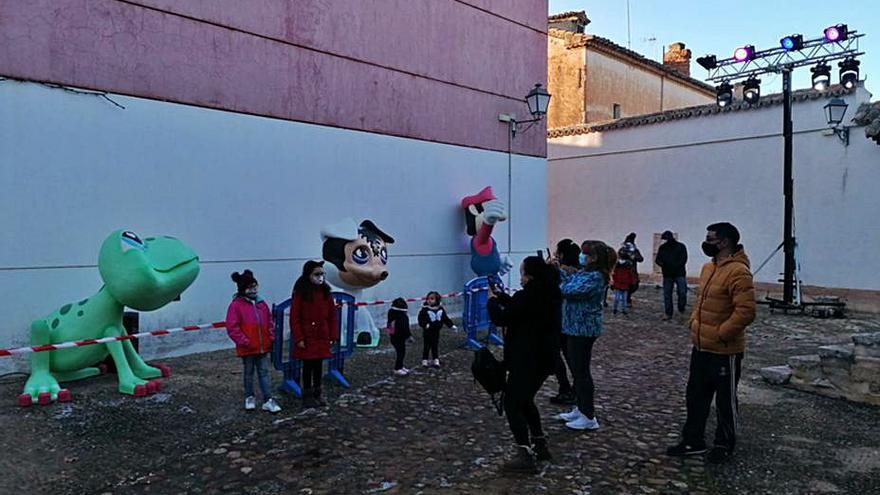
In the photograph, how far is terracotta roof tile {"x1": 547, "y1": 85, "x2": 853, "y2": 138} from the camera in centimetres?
1426

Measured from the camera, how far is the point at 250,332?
5.57m

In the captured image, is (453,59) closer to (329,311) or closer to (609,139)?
(329,311)

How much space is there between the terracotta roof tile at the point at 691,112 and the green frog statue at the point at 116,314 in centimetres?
1399

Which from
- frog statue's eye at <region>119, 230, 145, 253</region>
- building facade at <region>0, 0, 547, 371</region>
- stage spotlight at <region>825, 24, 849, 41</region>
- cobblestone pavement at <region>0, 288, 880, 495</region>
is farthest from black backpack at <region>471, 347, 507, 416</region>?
stage spotlight at <region>825, 24, 849, 41</region>

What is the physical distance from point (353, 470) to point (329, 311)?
183 centimetres

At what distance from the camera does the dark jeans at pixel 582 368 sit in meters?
5.01

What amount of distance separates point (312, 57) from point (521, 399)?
23.2 ft

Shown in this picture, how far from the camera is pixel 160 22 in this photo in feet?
25.8

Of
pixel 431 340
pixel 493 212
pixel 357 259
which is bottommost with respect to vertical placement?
pixel 431 340

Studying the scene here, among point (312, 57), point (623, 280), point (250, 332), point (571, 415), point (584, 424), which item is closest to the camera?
point (584, 424)

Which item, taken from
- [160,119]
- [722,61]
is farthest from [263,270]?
[722,61]

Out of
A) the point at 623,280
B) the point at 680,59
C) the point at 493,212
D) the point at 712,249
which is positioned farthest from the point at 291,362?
the point at 680,59

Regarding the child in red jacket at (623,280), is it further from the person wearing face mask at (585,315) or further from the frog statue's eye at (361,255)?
the person wearing face mask at (585,315)

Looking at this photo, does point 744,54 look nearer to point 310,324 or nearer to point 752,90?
point 752,90
